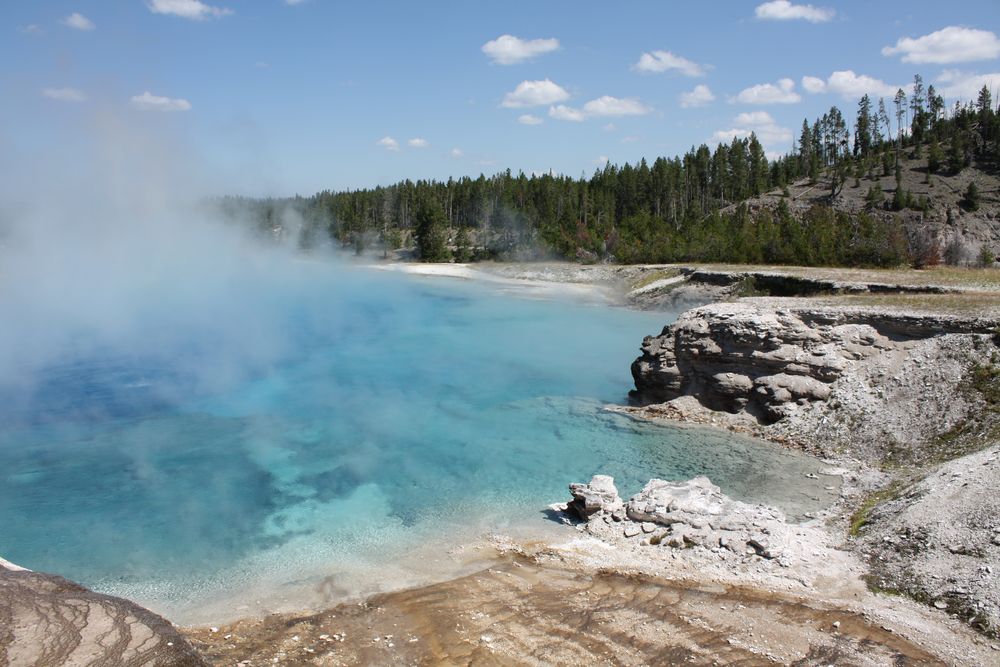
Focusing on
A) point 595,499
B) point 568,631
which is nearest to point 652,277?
point 595,499

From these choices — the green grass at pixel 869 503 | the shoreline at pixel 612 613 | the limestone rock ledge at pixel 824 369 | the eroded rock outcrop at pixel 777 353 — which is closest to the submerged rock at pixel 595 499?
the shoreline at pixel 612 613

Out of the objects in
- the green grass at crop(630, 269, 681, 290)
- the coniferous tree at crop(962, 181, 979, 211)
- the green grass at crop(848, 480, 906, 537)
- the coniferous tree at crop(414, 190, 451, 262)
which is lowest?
the green grass at crop(848, 480, 906, 537)

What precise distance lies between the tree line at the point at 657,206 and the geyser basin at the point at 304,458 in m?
31.1

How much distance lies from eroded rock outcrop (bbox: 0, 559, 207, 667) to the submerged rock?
29.8ft

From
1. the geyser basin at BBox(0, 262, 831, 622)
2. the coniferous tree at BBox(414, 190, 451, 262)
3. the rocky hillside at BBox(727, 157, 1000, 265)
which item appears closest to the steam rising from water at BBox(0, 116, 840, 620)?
the geyser basin at BBox(0, 262, 831, 622)

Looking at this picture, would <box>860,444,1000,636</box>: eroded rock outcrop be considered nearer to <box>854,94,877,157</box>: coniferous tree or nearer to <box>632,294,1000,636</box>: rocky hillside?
<box>632,294,1000,636</box>: rocky hillside

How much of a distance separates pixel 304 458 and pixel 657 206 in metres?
86.8

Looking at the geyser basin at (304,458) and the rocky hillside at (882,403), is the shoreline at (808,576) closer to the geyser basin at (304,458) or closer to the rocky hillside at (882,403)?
the rocky hillside at (882,403)

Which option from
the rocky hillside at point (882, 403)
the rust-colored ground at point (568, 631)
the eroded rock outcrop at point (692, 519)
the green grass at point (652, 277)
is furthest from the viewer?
the green grass at point (652, 277)

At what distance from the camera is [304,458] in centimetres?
2067

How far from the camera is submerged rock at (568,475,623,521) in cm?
1540

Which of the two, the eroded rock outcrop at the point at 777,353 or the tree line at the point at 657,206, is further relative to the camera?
the tree line at the point at 657,206

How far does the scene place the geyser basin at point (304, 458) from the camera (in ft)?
46.5

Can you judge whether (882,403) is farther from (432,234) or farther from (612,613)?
(432,234)
